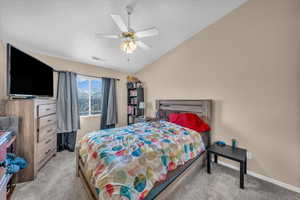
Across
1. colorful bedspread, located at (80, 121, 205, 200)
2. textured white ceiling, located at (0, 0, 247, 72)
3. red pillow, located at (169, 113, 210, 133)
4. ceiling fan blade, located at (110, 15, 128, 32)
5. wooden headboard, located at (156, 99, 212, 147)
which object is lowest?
colorful bedspread, located at (80, 121, 205, 200)

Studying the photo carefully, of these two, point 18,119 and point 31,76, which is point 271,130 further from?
point 31,76

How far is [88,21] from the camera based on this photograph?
209cm

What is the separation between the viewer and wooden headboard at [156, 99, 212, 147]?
259 centimetres

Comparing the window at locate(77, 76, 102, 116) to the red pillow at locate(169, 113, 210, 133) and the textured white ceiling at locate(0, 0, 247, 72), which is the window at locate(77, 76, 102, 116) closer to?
the textured white ceiling at locate(0, 0, 247, 72)

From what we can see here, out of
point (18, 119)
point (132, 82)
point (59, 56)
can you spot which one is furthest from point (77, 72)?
point (18, 119)

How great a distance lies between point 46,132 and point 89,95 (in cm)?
173

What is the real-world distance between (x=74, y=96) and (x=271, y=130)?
435 centimetres

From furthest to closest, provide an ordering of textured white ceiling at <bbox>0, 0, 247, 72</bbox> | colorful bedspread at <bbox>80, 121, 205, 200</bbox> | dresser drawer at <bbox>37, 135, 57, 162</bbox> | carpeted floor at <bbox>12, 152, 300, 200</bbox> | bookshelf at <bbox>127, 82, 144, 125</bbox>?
bookshelf at <bbox>127, 82, 144, 125</bbox>, dresser drawer at <bbox>37, 135, 57, 162</bbox>, textured white ceiling at <bbox>0, 0, 247, 72</bbox>, carpeted floor at <bbox>12, 152, 300, 200</bbox>, colorful bedspread at <bbox>80, 121, 205, 200</bbox>

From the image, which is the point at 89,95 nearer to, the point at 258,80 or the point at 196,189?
the point at 196,189

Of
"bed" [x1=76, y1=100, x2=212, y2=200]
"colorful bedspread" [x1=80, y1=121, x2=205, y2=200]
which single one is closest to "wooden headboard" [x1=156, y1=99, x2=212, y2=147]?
"bed" [x1=76, y1=100, x2=212, y2=200]

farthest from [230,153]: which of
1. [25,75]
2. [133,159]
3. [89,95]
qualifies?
[89,95]

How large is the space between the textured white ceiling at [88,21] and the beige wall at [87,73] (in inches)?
8.4

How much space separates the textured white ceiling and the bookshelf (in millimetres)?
1441

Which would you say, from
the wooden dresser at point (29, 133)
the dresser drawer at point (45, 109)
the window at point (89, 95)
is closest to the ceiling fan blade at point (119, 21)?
the wooden dresser at point (29, 133)
